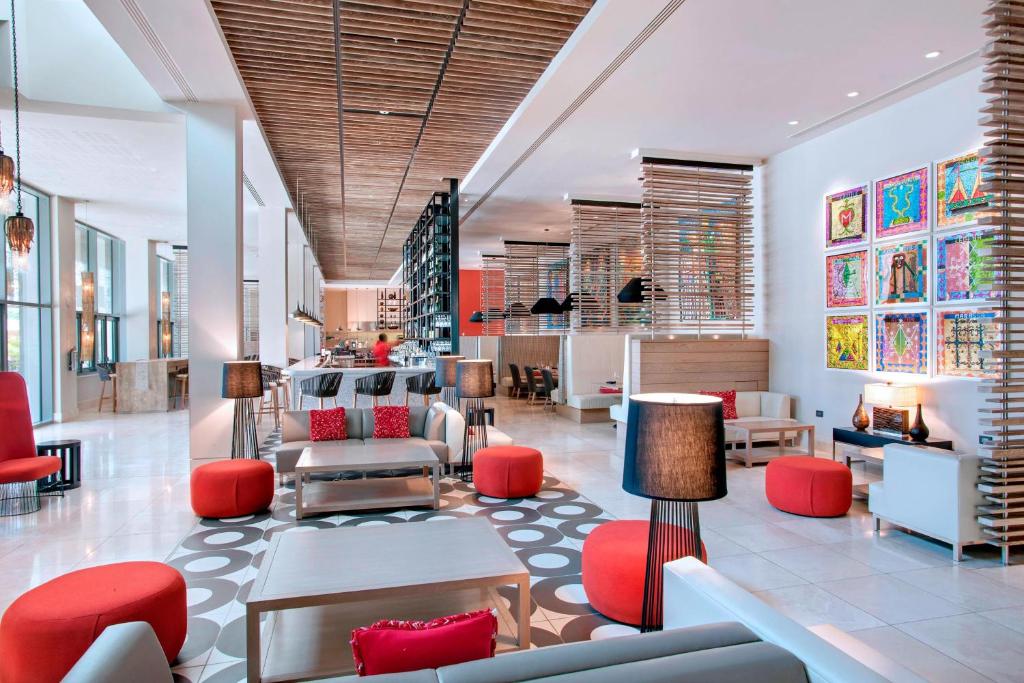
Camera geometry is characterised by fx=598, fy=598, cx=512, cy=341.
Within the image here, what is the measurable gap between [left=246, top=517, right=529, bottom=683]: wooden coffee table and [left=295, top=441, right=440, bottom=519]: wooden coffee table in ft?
5.40

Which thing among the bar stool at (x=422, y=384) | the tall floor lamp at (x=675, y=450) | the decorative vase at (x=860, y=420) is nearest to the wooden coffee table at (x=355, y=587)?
the tall floor lamp at (x=675, y=450)

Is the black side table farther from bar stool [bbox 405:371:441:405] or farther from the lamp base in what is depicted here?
the lamp base

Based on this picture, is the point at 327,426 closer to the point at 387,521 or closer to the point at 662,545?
the point at 387,521

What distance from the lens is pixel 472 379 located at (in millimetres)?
6355

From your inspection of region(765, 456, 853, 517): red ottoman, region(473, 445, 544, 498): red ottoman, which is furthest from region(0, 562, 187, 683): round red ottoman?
region(765, 456, 853, 517): red ottoman

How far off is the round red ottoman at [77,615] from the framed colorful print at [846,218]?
7647 millimetres

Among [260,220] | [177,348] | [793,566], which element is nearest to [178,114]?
[260,220]

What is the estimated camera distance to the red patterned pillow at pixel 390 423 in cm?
658

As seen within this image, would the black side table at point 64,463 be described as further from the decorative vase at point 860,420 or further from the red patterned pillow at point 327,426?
the decorative vase at point 860,420

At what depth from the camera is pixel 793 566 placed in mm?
4059

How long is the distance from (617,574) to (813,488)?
276 centimetres

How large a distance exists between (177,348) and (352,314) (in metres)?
11.0

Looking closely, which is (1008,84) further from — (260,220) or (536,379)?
(260,220)

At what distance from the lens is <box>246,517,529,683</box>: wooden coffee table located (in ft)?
8.67
